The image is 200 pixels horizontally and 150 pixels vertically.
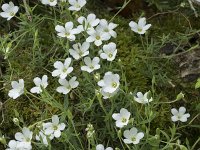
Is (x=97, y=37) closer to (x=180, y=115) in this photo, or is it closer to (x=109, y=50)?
(x=109, y=50)

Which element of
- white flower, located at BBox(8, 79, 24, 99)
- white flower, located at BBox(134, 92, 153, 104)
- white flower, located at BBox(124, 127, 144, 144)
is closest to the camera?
white flower, located at BBox(124, 127, 144, 144)

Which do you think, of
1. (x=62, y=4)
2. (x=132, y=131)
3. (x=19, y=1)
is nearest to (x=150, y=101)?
(x=132, y=131)

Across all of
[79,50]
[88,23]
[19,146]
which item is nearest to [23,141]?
[19,146]

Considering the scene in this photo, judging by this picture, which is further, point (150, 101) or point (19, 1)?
point (19, 1)

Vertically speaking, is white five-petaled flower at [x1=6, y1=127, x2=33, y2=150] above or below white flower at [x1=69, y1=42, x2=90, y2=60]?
below

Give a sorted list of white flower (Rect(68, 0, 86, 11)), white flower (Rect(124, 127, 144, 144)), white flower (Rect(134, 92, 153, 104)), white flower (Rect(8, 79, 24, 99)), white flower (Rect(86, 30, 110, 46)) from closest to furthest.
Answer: white flower (Rect(124, 127, 144, 144)) → white flower (Rect(134, 92, 153, 104)) → white flower (Rect(8, 79, 24, 99)) → white flower (Rect(86, 30, 110, 46)) → white flower (Rect(68, 0, 86, 11))

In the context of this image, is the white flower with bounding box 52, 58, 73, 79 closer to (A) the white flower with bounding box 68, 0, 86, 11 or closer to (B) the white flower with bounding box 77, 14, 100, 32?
(B) the white flower with bounding box 77, 14, 100, 32

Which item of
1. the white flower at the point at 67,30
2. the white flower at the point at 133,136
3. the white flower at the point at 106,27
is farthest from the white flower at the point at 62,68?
the white flower at the point at 133,136

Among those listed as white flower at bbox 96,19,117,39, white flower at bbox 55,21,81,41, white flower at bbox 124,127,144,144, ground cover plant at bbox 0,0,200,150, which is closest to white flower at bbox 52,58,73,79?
ground cover plant at bbox 0,0,200,150

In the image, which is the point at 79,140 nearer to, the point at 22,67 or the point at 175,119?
the point at 175,119

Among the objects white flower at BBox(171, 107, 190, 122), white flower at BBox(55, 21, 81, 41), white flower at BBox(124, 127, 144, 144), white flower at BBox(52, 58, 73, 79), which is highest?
white flower at BBox(55, 21, 81, 41)
